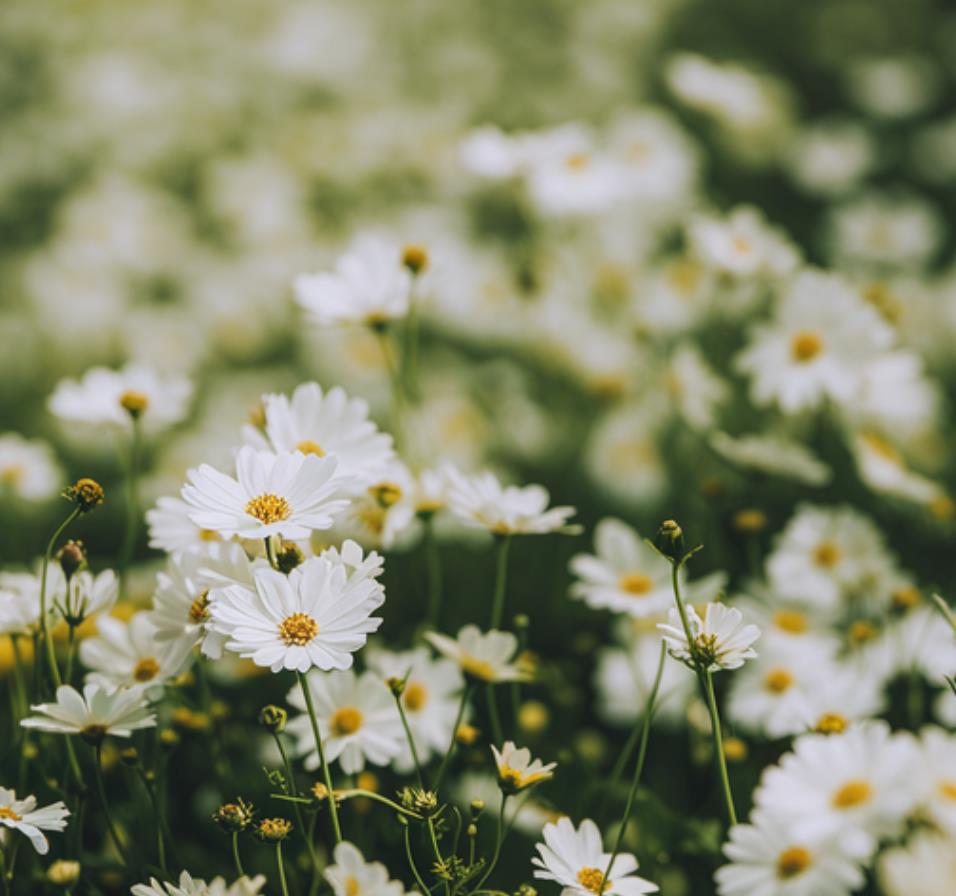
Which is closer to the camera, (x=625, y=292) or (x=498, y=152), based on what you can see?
(x=498, y=152)

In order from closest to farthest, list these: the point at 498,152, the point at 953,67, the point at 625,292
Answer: the point at 498,152 → the point at 625,292 → the point at 953,67

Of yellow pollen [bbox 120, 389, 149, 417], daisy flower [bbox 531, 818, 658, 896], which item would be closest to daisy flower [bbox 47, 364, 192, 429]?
yellow pollen [bbox 120, 389, 149, 417]

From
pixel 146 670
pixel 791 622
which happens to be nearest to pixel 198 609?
pixel 146 670

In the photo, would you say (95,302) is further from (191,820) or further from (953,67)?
(953,67)

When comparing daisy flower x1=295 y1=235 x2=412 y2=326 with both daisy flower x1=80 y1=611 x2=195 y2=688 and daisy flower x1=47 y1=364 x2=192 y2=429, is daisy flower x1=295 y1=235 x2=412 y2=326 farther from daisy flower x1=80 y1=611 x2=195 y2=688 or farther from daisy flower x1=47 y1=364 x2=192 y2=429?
daisy flower x1=80 y1=611 x2=195 y2=688

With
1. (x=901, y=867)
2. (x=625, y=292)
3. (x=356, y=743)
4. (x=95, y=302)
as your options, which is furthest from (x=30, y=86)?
(x=901, y=867)
